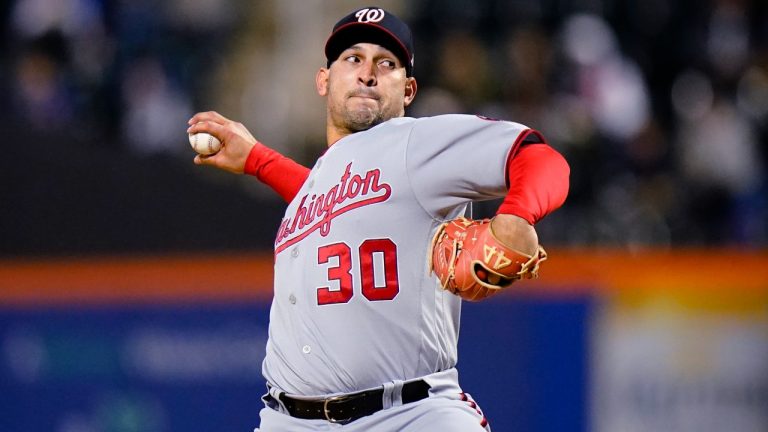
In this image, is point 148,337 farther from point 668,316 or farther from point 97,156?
point 668,316

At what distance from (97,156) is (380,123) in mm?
4189

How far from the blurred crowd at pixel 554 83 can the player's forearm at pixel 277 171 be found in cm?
332

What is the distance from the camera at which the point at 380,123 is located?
3.86 metres

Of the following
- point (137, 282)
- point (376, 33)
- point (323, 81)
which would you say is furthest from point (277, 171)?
point (137, 282)

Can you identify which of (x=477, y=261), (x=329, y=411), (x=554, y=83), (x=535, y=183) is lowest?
(x=329, y=411)

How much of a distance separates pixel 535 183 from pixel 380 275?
680 millimetres

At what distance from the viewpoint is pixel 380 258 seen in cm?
355

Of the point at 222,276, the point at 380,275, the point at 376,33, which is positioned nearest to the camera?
the point at 380,275

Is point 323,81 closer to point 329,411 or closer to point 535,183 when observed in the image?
point 329,411

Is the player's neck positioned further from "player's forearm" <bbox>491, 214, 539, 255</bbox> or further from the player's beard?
"player's forearm" <bbox>491, 214, 539, 255</bbox>

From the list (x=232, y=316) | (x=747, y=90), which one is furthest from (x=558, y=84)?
(x=232, y=316)

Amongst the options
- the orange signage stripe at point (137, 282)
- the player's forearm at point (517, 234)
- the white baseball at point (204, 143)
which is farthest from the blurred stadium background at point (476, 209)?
the player's forearm at point (517, 234)

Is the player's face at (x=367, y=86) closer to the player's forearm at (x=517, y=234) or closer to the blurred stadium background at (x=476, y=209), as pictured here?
the player's forearm at (x=517, y=234)

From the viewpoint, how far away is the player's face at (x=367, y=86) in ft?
12.7
